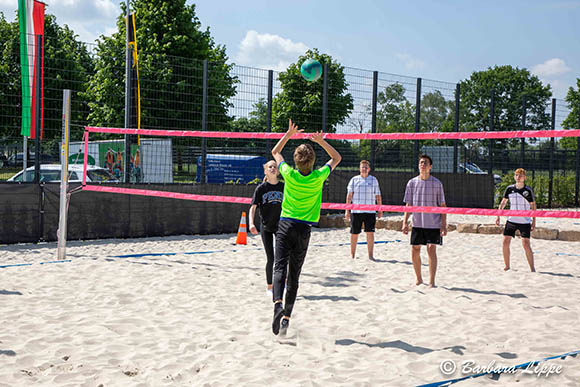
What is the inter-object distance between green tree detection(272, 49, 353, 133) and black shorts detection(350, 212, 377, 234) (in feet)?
14.7

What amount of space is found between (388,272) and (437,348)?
317 centimetres

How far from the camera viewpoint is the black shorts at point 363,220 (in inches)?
332

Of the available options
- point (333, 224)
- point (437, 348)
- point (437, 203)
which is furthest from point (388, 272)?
point (333, 224)

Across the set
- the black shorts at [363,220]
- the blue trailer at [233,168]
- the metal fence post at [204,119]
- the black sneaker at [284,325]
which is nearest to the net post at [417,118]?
the blue trailer at [233,168]

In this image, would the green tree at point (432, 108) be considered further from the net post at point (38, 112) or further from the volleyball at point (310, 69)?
the net post at point (38, 112)

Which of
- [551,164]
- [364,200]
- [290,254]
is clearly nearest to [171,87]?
[364,200]

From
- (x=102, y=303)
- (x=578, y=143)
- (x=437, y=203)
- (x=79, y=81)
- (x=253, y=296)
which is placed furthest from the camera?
(x=578, y=143)

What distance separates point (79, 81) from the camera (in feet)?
32.6

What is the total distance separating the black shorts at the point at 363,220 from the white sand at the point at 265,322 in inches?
18.8

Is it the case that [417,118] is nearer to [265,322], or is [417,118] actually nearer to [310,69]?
[310,69]

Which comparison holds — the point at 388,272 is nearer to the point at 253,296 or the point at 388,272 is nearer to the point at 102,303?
the point at 253,296

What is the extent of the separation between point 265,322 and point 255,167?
814cm

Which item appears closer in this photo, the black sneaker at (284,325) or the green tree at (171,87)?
the black sneaker at (284,325)

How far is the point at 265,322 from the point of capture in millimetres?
4953
